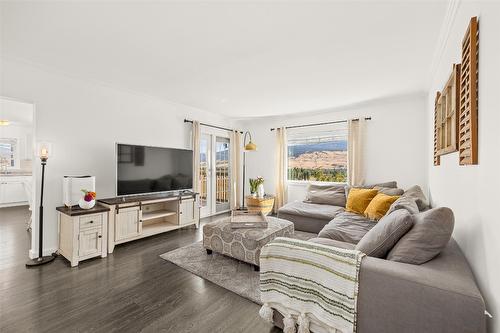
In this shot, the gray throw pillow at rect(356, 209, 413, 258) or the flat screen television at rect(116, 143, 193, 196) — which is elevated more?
the flat screen television at rect(116, 143, 193, 196)

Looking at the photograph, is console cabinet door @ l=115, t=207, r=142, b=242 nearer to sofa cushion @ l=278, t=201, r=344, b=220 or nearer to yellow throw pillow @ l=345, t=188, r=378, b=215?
sofa cushion @ l=278, t=201, r=344, b=220

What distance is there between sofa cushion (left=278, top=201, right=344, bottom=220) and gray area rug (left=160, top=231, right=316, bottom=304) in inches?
58.0

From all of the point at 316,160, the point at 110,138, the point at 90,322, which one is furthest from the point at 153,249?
the point at 316,160

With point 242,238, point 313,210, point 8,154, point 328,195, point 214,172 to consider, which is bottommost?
point 242,238

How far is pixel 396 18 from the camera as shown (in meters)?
1.88

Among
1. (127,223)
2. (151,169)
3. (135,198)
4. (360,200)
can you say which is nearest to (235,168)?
(151,169)

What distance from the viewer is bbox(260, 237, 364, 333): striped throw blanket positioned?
127 cm

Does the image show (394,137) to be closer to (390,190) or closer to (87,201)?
(390,190)

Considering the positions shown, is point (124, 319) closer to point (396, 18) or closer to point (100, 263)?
point (100, 263)

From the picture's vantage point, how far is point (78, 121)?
3.24 meters

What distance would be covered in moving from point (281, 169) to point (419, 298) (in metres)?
4.41

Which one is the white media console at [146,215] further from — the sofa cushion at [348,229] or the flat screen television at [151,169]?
the sofa cushion at [348,229]

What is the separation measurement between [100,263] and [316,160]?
4.44m

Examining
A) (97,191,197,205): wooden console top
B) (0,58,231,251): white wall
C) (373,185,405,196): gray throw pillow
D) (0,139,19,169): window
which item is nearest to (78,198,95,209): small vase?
(97,191,197,205): wooden console top
